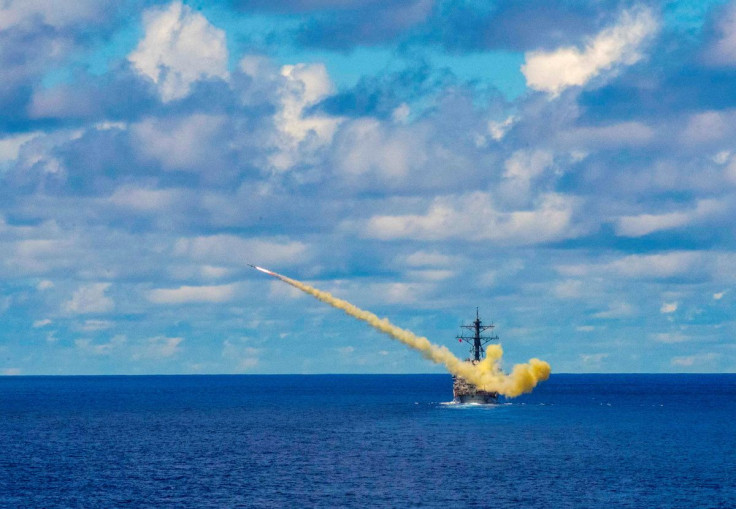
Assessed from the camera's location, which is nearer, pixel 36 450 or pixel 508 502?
pixel 508 502

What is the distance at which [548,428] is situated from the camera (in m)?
189

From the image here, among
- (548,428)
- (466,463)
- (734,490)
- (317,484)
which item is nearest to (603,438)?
(548,428)

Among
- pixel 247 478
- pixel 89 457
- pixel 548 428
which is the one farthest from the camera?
pixel 548 428

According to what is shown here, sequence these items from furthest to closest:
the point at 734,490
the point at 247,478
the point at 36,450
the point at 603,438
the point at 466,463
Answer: the point at 603,438 → the point at 36,450 → the point at 466,463 → the point at 247,478 → the point at 734,490

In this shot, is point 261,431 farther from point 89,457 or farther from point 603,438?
point 603,438

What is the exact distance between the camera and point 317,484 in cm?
12044

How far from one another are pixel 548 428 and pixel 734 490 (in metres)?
73.9

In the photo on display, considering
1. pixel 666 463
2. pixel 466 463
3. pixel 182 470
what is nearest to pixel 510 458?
pixel 466 463

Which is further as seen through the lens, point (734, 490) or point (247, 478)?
point (247, 478)

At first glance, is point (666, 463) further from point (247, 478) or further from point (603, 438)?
point (247, 478)

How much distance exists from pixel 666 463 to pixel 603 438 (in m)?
34.5

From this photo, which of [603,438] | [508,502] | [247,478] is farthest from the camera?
[603,438]

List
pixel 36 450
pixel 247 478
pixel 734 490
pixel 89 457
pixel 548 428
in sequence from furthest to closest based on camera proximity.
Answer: pixel 548 428 → pixel 36 450 → pixel 89 457 → pixel 247 478 → pixel 734 490

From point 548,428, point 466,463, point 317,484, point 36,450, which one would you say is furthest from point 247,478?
point 548,428
